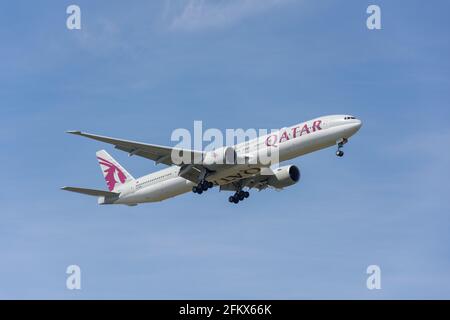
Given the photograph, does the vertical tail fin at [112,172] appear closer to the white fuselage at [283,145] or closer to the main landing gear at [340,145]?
the white fuselage at [283,145]

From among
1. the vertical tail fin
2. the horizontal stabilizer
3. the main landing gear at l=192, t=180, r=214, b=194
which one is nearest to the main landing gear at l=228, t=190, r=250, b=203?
the main landing gear at l=192, t=180, r=214, b=194

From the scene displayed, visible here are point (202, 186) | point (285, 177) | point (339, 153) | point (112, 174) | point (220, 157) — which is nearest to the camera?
point (339, 153)

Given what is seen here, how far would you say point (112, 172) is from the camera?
7725 cm

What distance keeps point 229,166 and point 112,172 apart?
50.5 feet

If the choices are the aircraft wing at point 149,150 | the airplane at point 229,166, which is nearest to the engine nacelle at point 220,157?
the airplane at point 229,166

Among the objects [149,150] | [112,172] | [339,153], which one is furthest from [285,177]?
[112,172]

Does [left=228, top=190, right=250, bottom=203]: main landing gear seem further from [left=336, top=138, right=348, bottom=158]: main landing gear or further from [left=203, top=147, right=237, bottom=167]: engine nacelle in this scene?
[left=336, top=138, right=348, bottom=158]: main landing gear

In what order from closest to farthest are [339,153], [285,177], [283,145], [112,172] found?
[339,153] < [283,145] < [285,177] < [112,172]

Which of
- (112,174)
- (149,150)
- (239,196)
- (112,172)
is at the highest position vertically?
(112,172)

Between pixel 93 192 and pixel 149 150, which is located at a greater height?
pixel 149 150

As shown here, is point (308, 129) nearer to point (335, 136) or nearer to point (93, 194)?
point (335, 136)

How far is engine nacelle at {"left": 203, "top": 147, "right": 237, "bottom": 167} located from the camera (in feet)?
212

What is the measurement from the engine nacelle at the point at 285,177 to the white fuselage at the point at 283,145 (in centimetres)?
487

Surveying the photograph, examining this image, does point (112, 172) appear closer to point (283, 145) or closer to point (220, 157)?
point (220, 157)
